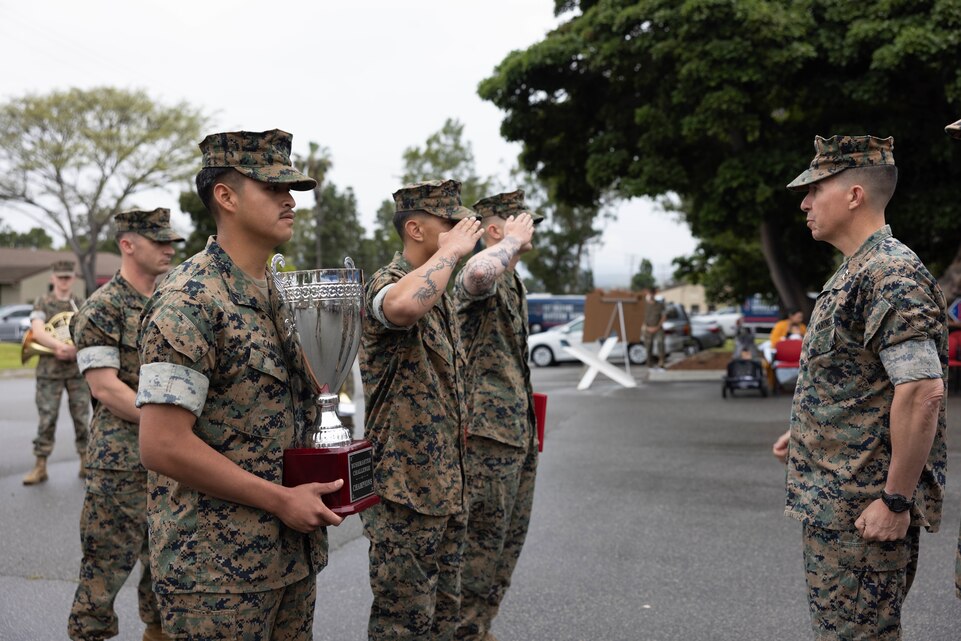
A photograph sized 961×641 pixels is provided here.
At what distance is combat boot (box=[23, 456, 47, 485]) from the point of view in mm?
8195

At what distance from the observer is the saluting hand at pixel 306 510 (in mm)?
2334

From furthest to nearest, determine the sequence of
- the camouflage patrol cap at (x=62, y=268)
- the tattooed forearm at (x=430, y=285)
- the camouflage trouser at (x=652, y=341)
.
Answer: the camouflage trouser at (x=652, y=341) < the camouflage patrol cap at (x=62, y=268) < the tattooed forearm at (x=430, y=285)

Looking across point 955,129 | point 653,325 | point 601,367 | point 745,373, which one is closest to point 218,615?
point 955,129

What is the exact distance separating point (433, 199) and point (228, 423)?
4.48 ft

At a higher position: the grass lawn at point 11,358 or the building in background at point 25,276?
the building in background at point 25,276

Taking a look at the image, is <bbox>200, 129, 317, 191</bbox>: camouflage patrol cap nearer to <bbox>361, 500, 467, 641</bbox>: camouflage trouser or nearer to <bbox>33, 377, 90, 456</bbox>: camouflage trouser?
<bbox>361, 500, 467, 641</bbox>: camouflage trouser

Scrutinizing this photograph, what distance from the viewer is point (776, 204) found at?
1589 centimetres

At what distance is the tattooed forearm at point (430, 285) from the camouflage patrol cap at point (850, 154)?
1.29 meters

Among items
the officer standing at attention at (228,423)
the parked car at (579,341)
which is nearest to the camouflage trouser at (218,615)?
the officer standing at attention at (228,423)

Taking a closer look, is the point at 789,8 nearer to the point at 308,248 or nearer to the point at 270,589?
the point at 270,589

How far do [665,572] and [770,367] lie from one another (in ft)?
36.5

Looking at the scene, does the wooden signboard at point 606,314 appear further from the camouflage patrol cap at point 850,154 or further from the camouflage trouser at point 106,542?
the camouflage patrol cap at point 850,154

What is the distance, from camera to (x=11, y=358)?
2616 cm

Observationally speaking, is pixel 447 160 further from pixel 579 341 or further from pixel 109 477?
pixel 109 477
